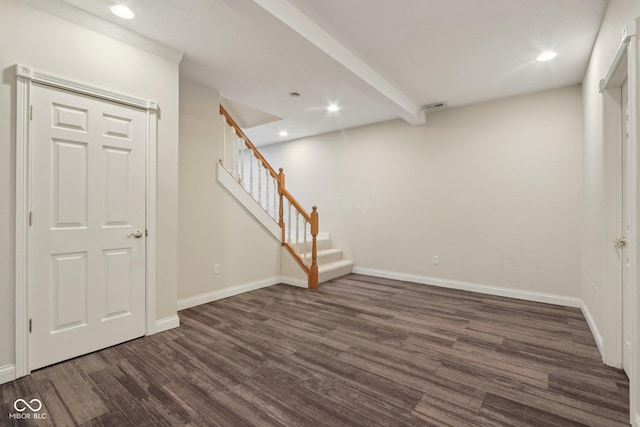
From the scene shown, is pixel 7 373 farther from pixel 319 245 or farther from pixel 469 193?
pixel 469 193

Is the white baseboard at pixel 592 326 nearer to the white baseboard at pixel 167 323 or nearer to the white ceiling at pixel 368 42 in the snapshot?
the white ceiling at pixel 368 42

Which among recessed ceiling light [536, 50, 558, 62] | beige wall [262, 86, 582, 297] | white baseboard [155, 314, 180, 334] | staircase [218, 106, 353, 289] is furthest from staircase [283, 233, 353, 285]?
recessed ceiling light [536, 50, 558, 62]

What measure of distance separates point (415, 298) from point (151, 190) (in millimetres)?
3401

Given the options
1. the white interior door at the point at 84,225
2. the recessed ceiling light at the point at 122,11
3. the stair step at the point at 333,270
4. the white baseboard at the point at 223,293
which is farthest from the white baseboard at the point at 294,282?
the recessed ceiling light at the point at 122,11

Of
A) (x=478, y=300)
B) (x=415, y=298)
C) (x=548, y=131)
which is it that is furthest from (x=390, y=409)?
(x=548, y=131)

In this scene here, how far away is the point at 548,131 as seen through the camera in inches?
148

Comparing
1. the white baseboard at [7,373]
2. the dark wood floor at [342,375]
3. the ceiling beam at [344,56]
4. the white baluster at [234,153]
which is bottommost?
the dark wood floor at [342,375]

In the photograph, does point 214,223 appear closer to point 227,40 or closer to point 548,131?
point 227,40

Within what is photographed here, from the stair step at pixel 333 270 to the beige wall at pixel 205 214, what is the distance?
1183 millimetres

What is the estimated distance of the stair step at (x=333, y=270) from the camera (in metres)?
4.84

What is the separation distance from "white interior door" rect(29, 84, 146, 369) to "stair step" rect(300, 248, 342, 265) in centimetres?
267

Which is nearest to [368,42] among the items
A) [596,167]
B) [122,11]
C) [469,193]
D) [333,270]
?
[122,11]

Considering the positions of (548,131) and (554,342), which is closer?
(554,342)

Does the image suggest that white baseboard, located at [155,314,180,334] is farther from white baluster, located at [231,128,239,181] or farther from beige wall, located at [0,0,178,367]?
white baluster, located at [231,128,239,181]
